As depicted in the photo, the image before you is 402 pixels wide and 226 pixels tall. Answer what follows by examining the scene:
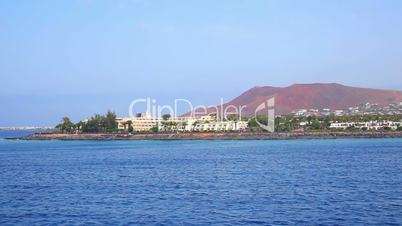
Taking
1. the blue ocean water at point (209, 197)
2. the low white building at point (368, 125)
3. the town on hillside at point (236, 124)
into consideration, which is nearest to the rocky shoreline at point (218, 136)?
the town on hillside at point (236, 124)

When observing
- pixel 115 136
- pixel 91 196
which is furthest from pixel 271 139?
pixel 91 196

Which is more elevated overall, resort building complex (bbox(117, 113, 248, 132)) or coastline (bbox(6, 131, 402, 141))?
resort building complex (bbox(117, 113, 248, 132))

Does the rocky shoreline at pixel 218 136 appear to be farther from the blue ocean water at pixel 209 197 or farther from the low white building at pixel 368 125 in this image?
the blue ocean water at pixel 209 197

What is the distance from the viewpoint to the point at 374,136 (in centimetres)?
9538

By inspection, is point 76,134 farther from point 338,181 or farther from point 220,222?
point 220,222

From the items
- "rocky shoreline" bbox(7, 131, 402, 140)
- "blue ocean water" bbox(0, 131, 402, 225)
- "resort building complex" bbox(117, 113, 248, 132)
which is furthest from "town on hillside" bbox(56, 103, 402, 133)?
"blue ocean water" bbox(0, 131, 402, 225)

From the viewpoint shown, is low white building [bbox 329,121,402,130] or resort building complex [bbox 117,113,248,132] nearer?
low white building [bbox 329,121,402,130]

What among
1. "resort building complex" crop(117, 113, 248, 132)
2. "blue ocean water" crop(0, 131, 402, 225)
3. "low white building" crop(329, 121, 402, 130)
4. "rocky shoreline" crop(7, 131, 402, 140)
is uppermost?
Result: "resort building complex" crop(117, 113, 248, 132)

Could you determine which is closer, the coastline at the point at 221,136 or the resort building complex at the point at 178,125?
the coastline at the point at 221,136

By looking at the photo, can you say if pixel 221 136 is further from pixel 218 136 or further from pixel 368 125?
pixel 368 125

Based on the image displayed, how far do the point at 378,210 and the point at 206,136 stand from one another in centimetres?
9133

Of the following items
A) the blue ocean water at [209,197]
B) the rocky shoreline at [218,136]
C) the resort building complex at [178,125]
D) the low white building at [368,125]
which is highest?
the resort building complex at [178,125]

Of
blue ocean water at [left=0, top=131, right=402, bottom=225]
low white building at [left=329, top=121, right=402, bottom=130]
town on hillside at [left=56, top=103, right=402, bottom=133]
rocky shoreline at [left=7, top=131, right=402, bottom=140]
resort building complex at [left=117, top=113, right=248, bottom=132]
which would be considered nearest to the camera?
blue ocean water at [left=0, top=131, right=402, bottom=225]

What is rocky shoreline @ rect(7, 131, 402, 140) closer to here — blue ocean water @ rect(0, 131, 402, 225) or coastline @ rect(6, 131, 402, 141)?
coastline @ rect(6, 131, 402, 141)
